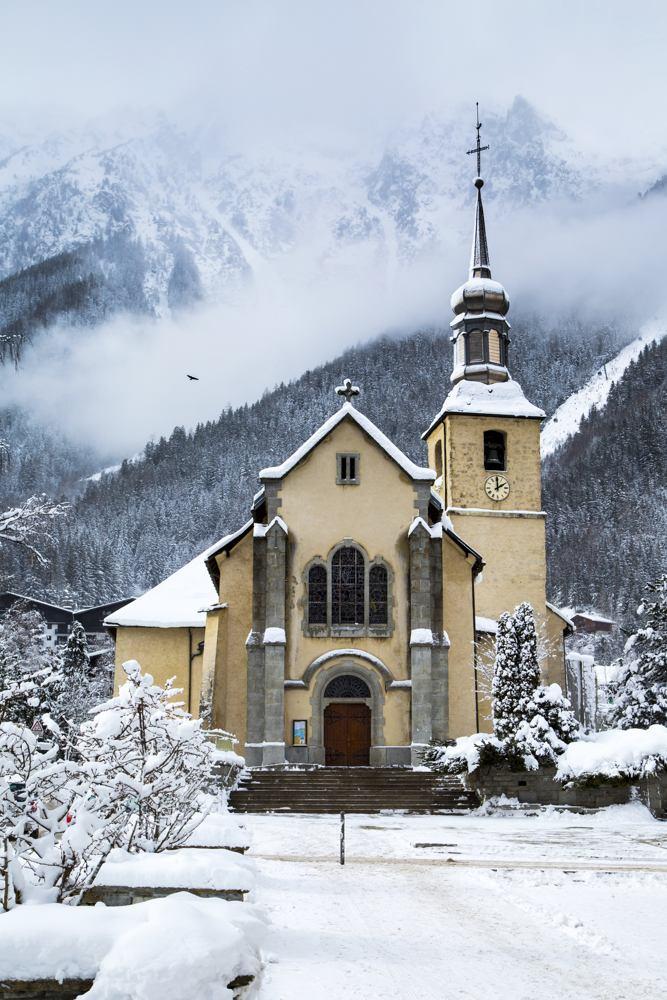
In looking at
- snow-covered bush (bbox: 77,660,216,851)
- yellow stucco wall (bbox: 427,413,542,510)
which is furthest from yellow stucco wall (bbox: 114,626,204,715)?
snow-covered bush (bbox: 77,660,216,851)

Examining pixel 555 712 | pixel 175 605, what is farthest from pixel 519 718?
pixel 175 605

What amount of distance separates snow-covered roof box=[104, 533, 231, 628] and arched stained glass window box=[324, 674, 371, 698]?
25.8ft

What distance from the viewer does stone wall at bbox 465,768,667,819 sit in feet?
80.5

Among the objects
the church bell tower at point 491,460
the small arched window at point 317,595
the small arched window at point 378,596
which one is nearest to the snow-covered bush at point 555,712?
the small arched window at point 378,596

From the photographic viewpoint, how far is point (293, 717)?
34.1 m

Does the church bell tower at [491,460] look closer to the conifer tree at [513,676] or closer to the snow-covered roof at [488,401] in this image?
the snow-covered roof at [488,401]

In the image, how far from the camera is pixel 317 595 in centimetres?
3534

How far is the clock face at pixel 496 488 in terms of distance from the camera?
47.8 meters

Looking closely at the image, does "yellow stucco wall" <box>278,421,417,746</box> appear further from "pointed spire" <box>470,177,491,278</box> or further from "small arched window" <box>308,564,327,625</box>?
"pointed spire" <box>470,177,491,278</box>

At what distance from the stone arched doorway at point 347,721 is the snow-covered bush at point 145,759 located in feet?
74.5

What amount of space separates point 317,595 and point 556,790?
37.5ft

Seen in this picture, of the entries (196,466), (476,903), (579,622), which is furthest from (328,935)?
(196,466)

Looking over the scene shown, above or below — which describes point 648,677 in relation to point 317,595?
below

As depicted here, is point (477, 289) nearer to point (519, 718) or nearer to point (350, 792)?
point (519, 718)
